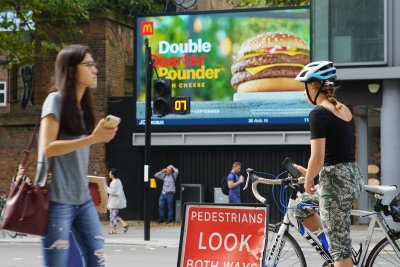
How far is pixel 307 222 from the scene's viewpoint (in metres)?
8.40

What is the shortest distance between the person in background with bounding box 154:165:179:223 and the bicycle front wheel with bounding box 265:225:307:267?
18.3 meters

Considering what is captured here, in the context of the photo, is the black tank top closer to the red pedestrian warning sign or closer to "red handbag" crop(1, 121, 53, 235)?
the red pedestrian warning sign

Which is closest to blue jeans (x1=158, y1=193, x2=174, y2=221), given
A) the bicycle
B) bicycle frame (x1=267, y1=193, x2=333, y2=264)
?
the bicycle

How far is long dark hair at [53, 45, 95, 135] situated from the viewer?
531cm

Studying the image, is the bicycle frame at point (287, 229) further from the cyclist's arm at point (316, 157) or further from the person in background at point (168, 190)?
the person in background at point (168, 190)

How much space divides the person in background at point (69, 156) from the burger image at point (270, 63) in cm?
2050

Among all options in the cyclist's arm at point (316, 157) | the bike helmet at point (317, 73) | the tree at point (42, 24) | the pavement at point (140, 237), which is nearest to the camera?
the cyclist's arm at point (316, 157)

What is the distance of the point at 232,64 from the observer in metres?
26.9

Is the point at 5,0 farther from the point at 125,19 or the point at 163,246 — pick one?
the point at 163,246

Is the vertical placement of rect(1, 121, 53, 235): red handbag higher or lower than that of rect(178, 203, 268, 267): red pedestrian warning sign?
higher

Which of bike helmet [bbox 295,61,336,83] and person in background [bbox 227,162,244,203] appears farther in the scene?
person in background [bbox 227,162,244,203]

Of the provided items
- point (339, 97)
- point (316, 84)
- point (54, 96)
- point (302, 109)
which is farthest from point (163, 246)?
point (54, 96)

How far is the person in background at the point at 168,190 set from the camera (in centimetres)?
2684

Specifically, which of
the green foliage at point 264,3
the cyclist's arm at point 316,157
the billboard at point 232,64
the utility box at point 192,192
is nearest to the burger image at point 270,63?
the billboard at point 232,64
